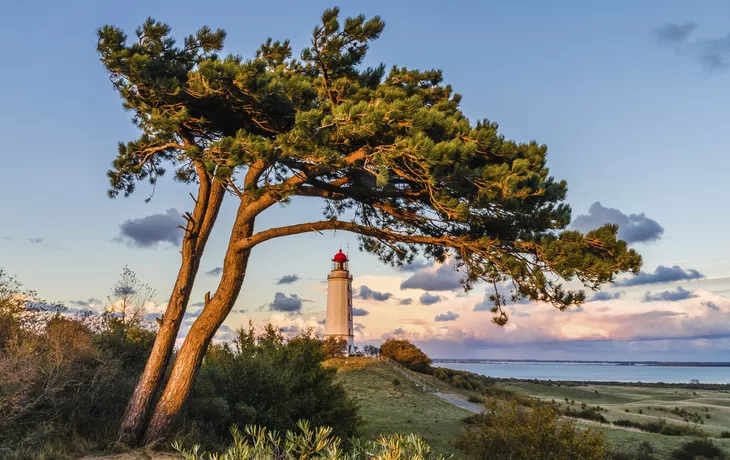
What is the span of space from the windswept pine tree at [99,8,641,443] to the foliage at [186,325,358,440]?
200 cm

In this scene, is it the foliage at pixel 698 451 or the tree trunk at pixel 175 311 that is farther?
the foliage at pixel 698 451

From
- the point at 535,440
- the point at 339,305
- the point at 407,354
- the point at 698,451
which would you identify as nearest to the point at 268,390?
the point at 535,440

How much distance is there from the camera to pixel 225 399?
40.4ft

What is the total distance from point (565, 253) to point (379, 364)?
3047 cm

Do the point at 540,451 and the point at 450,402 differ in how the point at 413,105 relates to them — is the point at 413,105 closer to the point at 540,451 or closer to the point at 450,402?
the point at 540,451

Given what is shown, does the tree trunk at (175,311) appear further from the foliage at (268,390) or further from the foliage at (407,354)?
the foliage at (407,354)

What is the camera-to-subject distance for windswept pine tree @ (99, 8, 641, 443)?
8609mm

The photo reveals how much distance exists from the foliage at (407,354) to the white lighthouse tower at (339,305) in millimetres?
7514

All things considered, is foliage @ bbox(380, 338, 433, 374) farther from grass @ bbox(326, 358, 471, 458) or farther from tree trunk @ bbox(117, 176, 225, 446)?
tree trunk @ bbox(117, 176, 225, 446)

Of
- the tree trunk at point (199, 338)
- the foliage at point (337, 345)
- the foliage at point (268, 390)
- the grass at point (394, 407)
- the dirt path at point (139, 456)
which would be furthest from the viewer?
the foliage at point (337, 345)

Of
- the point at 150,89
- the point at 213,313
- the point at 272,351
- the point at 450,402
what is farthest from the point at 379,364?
the point at 150,89

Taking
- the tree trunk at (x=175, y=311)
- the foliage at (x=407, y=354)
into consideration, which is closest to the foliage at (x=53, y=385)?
the tree trunk at (x=175, y=311)

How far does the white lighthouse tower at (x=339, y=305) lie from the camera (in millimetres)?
38219

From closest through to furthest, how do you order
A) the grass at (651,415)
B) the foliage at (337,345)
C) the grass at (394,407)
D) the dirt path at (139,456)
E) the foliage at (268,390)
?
1. the dirt path at (139,456)
2. the foliage at (268,390)
3. the grass at (394,407)
4. the grass at (651,415)
5. the foliage at (337,345)
